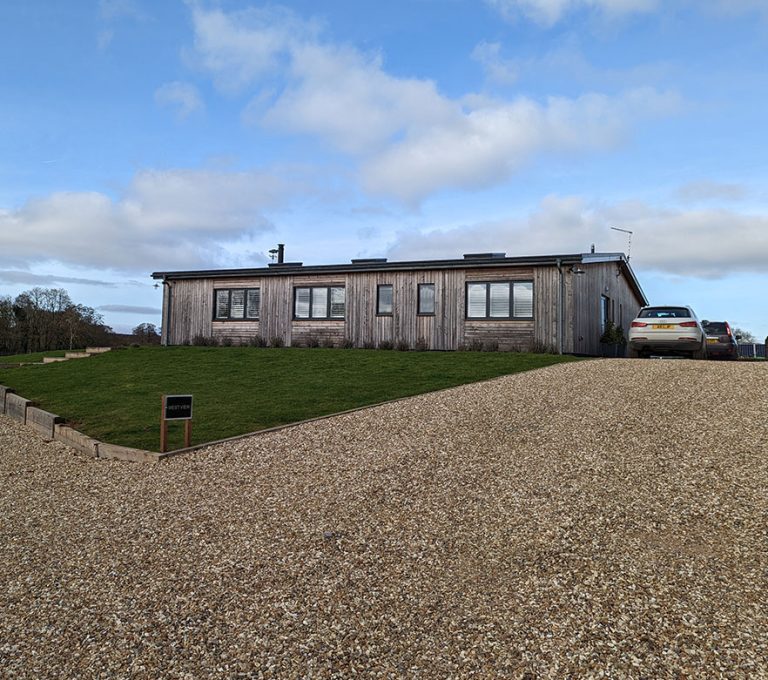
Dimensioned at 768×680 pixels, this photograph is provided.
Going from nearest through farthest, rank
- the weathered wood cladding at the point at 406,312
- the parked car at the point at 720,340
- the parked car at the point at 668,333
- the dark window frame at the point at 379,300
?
the parked car at the point at 668,333 → the weathered wood cladding at the point at 406,312 → the dark window frame at the point at 379,300 → the parked car at the point at 720,340

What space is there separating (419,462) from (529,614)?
10.7 feet

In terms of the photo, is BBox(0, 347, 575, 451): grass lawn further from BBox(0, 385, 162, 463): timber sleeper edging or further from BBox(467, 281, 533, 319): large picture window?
BBox(467, 281, 533, 319): large picture window

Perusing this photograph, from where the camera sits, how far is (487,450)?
24.4ft

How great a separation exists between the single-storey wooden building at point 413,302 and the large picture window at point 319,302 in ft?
0.14

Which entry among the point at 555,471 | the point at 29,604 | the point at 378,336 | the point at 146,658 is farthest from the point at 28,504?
the point at 378,336

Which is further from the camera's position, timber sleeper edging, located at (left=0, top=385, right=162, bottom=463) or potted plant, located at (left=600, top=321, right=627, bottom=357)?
potted plant, located at (left=600, top=321, right=627, bottom=357)

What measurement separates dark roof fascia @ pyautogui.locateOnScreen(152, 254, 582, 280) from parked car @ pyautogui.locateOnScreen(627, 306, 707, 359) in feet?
11.7

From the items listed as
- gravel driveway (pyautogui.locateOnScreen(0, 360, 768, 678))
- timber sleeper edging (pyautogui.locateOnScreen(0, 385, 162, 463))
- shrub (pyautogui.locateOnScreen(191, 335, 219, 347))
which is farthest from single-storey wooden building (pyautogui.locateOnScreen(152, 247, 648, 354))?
gravel driveway (pyautogui.locateOnScreen(0, 360, 768, 678))

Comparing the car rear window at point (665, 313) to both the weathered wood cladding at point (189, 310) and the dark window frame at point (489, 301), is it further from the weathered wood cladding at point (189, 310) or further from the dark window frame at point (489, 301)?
the weathered wood cladding at point (189, 310)

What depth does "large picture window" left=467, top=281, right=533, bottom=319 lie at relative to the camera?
65.9 feet

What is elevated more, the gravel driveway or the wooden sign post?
the wooden sign post

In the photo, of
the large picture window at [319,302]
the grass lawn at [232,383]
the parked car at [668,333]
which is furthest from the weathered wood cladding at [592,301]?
the large picture window at [319,302]

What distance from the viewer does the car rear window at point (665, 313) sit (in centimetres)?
1617

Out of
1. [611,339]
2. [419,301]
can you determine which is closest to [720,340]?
[611,339]
